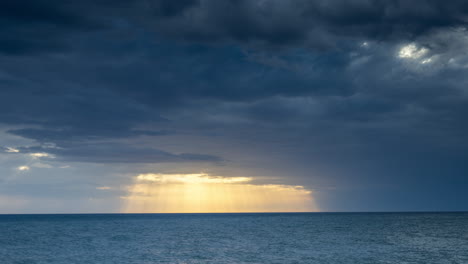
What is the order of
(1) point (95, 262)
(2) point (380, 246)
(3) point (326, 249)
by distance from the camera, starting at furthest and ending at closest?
(2) point (380, 246) → (3) point (326, 249) → (1) point (95, 262)

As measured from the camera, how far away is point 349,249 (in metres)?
64.8

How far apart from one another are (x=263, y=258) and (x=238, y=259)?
3478 mm

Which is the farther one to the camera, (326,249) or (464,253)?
(326,249)

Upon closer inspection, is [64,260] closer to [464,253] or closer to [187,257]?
[187,257]

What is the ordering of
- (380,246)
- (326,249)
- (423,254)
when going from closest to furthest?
(423,254) < (326,249) < (380,246)

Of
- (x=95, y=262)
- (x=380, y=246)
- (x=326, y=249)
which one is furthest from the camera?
(x=380, y=246)

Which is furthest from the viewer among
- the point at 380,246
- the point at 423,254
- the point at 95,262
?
the point at 380,246

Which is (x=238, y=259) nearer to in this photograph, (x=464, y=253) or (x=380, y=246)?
(x=380, y=246)

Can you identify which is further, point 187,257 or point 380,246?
point 380,246

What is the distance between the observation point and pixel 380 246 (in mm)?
69062

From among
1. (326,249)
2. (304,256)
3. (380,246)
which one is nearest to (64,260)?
(304,256)

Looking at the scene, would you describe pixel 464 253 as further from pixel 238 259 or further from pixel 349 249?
pixel 238 259

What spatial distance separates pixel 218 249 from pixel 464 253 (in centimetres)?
3693

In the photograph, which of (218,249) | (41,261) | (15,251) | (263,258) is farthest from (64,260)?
(263,258)
